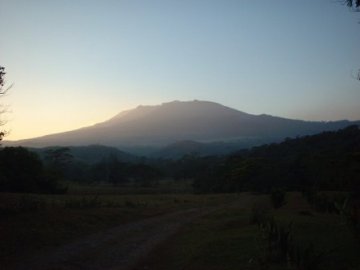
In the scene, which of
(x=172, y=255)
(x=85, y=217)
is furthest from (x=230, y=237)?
(x=85, y=217)

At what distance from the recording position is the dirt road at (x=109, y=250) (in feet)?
35.9

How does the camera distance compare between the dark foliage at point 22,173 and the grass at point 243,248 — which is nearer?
the grass at point 243,248

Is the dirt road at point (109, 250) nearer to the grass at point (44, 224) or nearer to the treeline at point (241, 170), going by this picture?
the grass at point (44, 224)

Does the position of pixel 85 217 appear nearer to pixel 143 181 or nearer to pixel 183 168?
pixel 143 181

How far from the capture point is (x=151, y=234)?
16656 mm

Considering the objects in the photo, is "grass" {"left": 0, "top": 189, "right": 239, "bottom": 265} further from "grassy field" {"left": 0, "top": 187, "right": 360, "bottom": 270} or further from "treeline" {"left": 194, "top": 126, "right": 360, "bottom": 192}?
"treeline" {"left": 194, "top": 126, "right": 360, "bottom": 192}

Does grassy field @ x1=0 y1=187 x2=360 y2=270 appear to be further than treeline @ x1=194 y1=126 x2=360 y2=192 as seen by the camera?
No

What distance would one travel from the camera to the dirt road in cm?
1095

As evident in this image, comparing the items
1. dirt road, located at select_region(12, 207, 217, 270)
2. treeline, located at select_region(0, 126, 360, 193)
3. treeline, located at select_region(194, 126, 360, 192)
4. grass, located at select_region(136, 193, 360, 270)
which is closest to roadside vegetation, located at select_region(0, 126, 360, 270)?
grass, located at select_region(136, 193, 360, 270)

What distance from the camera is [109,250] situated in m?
13.0

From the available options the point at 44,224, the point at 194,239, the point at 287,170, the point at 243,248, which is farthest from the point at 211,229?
the point at 287,170

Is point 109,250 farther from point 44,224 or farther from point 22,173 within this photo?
point 22,173

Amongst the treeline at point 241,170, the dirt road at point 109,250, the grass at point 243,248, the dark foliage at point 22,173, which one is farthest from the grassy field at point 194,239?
the dark foliage at point 22,173

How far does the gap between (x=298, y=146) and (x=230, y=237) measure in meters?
59.7
